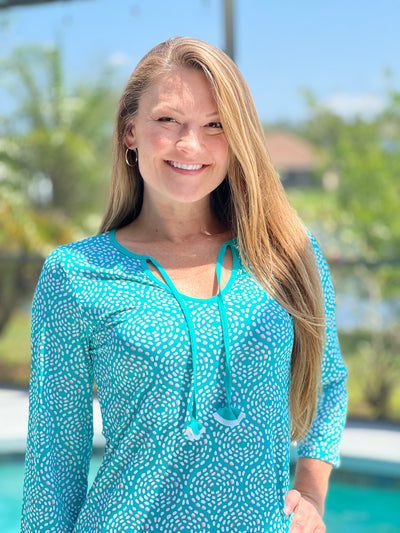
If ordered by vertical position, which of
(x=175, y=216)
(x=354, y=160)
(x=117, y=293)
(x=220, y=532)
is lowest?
(x=220, y=532)

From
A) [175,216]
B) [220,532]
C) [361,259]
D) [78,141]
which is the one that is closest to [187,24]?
[78,141]

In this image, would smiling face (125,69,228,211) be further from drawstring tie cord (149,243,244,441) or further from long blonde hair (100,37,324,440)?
drawstring tie cord (149,243,244,441)

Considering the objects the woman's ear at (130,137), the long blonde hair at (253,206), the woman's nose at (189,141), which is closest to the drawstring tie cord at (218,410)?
the long blonde hair at (253,206)

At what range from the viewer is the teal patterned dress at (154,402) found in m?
1.21

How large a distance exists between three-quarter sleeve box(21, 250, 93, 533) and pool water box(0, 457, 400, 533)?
331 cm

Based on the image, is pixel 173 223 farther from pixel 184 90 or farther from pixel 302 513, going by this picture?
pixel 302 513

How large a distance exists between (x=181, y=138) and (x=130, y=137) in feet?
0.68

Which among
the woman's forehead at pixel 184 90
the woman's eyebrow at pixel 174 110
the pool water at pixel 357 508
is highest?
the woman's forehead at pixel 184 90

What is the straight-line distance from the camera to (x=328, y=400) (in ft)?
4.94

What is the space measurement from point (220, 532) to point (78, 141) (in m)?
6.20

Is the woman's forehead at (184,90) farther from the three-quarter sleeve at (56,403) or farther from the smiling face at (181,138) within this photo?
the three-quarter sleeve at (56,403)

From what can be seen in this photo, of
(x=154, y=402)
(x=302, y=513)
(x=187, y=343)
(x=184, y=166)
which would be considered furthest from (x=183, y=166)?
(x=302, y=513)

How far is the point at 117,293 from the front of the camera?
1.28 meters

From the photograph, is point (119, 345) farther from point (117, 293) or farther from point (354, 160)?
point (354, 160)
